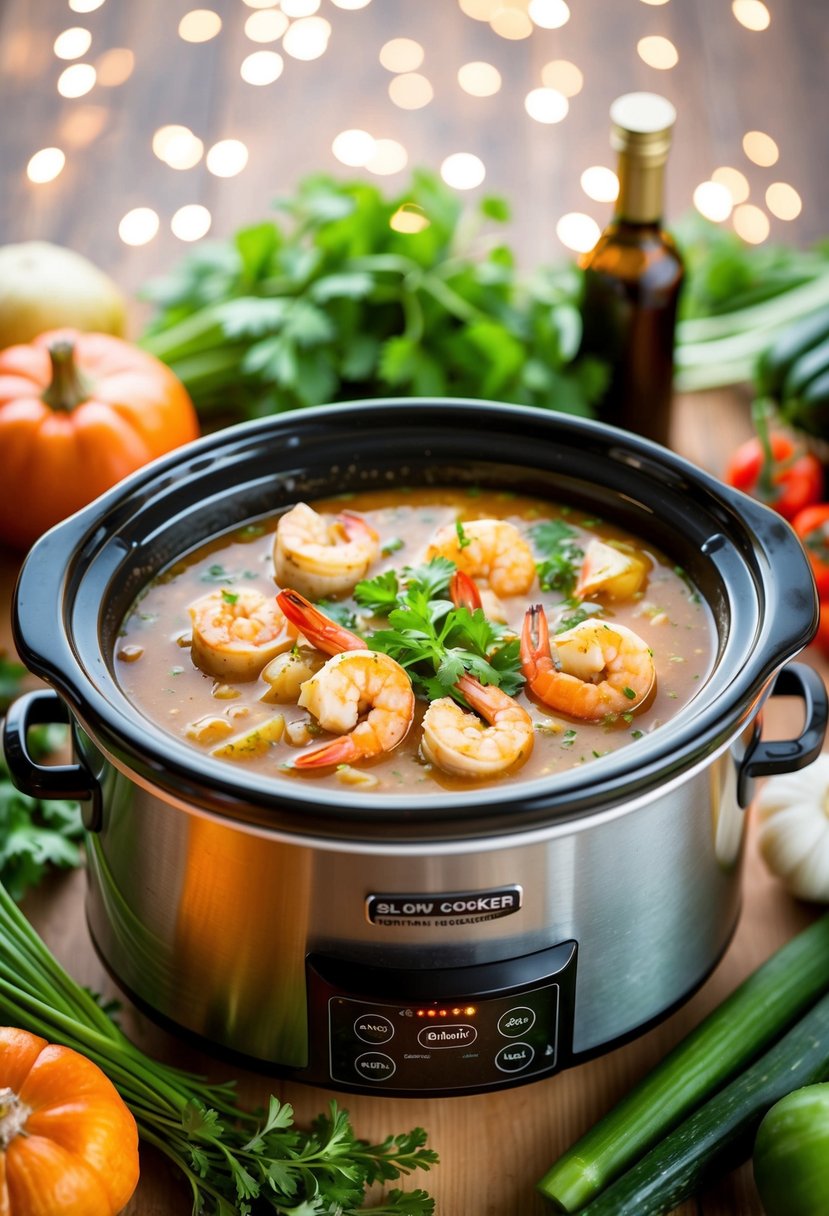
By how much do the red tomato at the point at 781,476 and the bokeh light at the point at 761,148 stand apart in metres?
Answer: 1.40

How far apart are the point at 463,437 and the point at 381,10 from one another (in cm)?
293

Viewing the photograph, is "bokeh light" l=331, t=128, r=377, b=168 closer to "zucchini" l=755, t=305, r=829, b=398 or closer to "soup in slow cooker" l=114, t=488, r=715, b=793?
"zucchini" l=755, t=305, r=829, b=398

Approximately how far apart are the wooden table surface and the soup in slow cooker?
128 centimetres

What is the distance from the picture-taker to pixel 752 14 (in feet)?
16.3

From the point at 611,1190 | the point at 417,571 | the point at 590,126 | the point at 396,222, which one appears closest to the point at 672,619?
the point at 417,571

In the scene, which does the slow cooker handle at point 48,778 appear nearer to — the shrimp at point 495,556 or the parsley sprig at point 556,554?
the shrimp at point 495,556

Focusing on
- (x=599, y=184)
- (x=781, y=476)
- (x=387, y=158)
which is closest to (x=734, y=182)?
(x=599, y=184)

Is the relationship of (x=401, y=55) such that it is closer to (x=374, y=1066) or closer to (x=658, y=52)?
(x=658, y=52)

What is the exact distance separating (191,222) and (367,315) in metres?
0.95

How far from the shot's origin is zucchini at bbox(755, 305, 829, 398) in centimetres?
351

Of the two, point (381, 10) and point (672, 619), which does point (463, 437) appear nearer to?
point (672, 619)

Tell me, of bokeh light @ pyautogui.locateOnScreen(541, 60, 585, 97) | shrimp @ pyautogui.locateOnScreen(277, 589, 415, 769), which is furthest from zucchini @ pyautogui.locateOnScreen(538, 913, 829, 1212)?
bokeh light @ pyautogui.locateOnScreen(541, 60, 585, 97)

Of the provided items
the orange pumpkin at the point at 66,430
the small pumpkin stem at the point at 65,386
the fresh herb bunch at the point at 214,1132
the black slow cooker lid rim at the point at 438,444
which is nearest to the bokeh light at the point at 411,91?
the orange pumpkin at the point at 66,430

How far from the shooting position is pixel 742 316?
3875 millimetres
